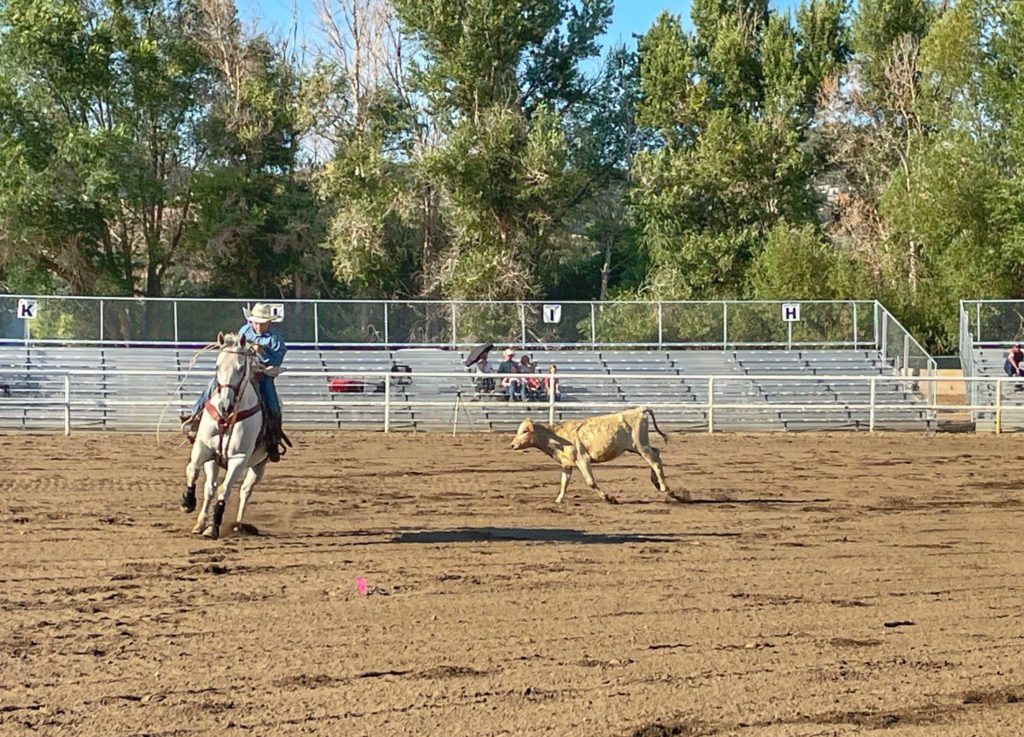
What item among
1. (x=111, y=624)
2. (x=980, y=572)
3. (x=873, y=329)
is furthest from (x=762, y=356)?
(x=111, y=624)

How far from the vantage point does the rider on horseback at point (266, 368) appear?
11.4 m

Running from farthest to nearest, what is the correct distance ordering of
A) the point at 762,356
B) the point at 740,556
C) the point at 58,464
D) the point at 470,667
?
the point at 762,356, the point at 58,464, the point at 740,556, the point at 470,667

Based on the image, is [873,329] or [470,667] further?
[873,329]

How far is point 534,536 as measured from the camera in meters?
11.7

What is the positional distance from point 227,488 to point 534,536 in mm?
2823

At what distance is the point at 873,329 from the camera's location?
30078 mm

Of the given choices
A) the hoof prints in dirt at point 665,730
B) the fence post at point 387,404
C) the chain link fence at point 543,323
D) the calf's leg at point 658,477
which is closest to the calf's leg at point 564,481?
the calf's leg at point 658,477

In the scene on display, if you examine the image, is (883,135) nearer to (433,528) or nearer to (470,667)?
(433,528)

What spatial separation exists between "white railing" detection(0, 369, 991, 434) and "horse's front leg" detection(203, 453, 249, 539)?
11.7m

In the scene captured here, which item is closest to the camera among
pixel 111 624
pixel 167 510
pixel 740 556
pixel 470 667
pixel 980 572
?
pixel 470 667

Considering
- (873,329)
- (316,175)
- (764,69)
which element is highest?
(764,69)

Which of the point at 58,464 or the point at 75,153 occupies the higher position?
the point at 75,153

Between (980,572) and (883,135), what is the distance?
118 ft

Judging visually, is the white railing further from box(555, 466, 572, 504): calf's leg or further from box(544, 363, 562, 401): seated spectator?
box(555, 466, 572, 504): calf's leg
